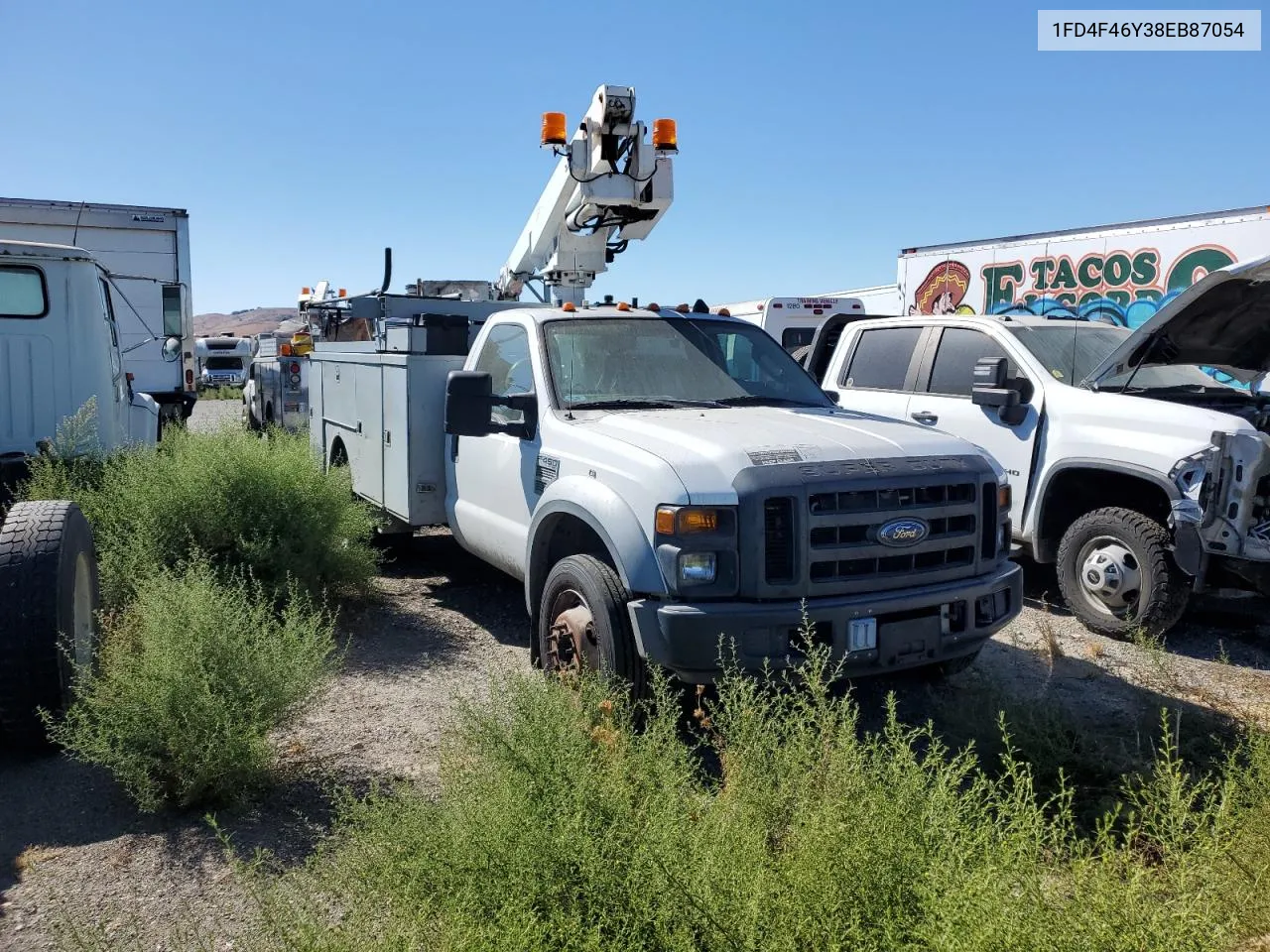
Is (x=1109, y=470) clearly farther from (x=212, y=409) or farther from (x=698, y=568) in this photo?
(x=212, y=409)

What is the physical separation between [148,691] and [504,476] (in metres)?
2.29

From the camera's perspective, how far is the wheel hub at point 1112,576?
6.25 m

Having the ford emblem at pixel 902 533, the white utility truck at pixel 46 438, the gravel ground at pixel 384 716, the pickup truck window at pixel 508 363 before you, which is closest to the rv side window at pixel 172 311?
the white utility truck at pixel 46 438

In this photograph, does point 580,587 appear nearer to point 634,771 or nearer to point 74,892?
point 634,771

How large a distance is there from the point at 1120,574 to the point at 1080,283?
24.9 ft

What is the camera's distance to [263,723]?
394 cm

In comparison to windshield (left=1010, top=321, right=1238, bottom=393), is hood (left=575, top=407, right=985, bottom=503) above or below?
below

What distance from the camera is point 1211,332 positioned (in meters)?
6.41

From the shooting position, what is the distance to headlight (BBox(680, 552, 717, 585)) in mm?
3959

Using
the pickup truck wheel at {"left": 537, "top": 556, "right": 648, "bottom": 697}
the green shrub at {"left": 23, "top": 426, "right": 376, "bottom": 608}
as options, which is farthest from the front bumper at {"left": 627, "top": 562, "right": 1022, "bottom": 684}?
the green shrub at {"left": 23, "top": 426, "right": 376, "bottom": 608}

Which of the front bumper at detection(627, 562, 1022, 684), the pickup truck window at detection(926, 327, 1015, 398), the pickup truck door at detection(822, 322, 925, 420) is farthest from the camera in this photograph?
the pickup truck door at detection(822, 322, 925, 420)

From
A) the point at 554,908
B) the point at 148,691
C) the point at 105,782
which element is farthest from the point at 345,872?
the point at 105,782

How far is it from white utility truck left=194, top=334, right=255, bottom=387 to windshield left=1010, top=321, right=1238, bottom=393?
3106cm

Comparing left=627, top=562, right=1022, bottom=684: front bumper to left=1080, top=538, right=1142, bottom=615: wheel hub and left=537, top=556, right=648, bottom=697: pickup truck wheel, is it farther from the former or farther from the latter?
left=1080, top=538, right=1142, bottom=615: wheel hub
